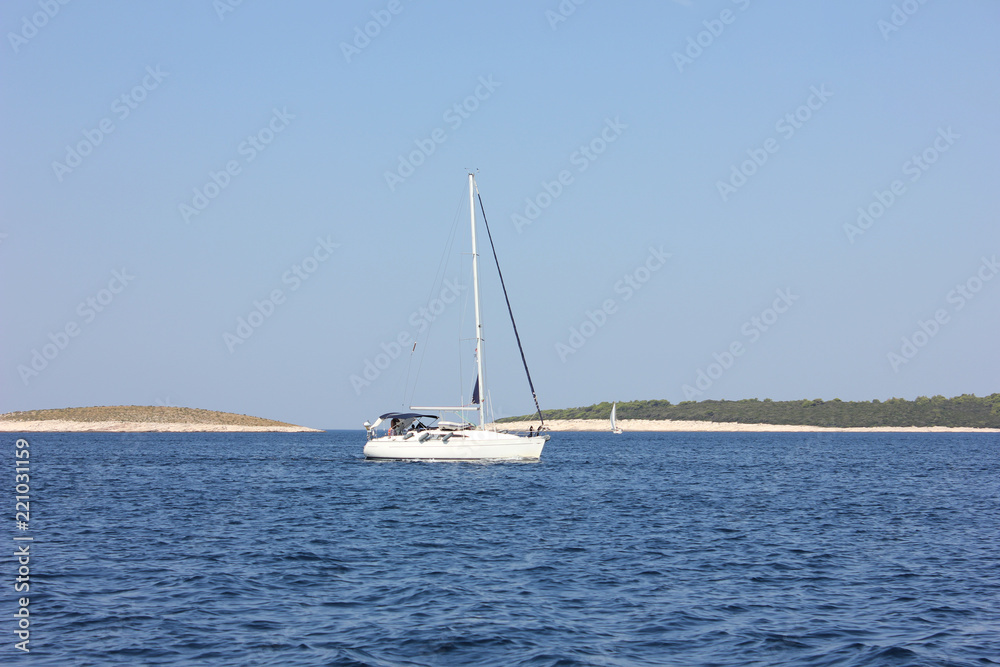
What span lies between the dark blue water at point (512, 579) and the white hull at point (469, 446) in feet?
53.9

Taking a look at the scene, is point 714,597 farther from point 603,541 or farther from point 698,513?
point 698,513

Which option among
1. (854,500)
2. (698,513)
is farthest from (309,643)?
(854,500)

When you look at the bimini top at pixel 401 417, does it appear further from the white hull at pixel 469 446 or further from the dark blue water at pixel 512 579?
the dark blue water at pixel 512 579

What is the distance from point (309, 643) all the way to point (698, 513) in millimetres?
22682

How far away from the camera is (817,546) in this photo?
2577cm

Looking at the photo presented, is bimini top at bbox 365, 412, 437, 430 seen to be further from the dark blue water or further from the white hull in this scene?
the dark blue water

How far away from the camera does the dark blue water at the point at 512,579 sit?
48.6 ft

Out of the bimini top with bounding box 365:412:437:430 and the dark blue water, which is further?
the bimini top with bounding box 365:412:437:430

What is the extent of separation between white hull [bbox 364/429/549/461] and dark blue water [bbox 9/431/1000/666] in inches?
646

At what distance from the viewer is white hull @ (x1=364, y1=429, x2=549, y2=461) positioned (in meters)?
59.4

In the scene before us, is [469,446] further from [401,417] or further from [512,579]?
[512,579]

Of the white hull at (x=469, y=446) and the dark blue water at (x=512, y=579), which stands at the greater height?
the white hull at (x=469, y=446)

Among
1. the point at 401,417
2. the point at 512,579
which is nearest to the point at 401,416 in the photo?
the point at 401,417

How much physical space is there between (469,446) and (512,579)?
128 ft
